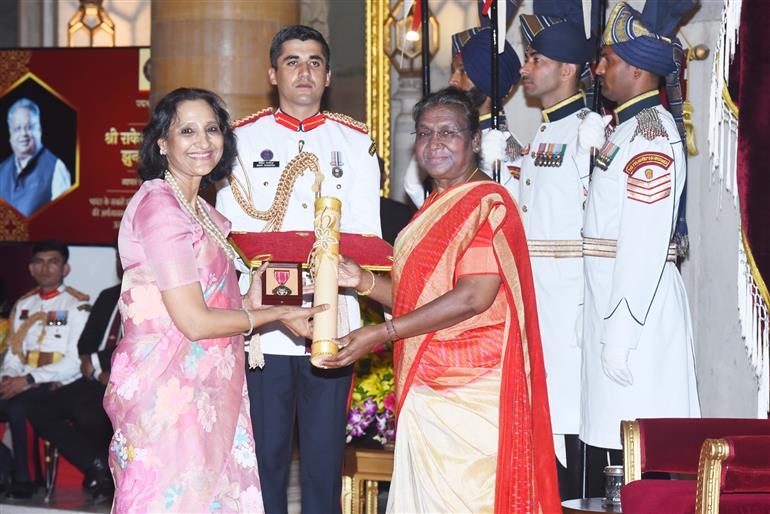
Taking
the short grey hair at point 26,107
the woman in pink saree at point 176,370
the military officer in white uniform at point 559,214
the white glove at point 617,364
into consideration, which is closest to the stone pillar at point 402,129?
the military officer in white uniform at point 559,214

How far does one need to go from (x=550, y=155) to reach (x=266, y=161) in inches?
61.4

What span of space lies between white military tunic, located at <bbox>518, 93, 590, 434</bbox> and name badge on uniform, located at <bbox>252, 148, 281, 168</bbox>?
1494 millimetres

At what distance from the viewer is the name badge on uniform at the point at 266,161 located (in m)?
4.54

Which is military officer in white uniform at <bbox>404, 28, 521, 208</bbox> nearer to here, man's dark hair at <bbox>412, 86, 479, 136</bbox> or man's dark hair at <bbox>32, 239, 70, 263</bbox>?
man's dark hair at <bbox>412, 86, 479, 136</bbox>

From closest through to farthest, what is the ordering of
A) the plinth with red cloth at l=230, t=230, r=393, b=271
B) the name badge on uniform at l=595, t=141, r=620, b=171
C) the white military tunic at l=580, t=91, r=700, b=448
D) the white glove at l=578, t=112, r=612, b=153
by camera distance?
the plinth with red cloth at l=230, t=230, r=393, b=271, the white military tunic at l=580, t=91, r=700, b=448, the name badge on uniform at l=595, t=141, r=620, b=171, the white glove at l=578, t=112, r=612, b=153

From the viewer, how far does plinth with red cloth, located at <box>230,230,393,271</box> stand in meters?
4.27

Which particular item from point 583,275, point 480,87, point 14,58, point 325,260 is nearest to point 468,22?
point 480,87

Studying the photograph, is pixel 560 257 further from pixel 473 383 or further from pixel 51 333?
pixel 51 333

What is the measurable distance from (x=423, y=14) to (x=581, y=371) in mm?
1775

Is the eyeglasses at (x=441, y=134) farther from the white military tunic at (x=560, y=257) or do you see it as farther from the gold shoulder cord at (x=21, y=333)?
the gold shoulder cord at (x=21, y=333)

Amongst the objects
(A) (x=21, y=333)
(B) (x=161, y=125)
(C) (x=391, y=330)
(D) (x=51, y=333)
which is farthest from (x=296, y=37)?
(A) (x=21, y=333)

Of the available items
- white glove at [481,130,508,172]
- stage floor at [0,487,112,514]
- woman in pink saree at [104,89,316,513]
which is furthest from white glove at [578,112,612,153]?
stage floor at [0,487,112,514]

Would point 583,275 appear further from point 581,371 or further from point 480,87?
point 480,87

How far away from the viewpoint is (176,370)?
3570 mm
